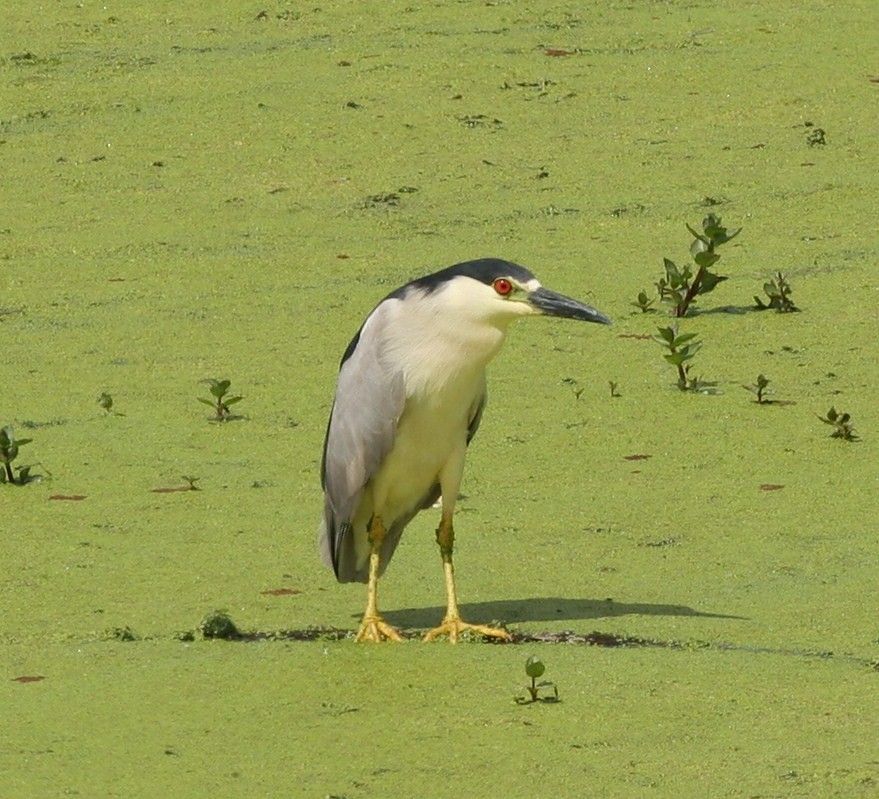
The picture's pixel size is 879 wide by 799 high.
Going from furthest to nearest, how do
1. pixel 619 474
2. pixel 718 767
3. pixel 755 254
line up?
pixel 755 254 → pixel 619 474 → pixel 718 767

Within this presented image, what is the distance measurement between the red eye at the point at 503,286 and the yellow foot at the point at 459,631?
75cm

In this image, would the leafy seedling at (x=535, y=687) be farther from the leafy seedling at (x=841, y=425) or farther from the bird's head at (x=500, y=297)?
the leafy seedling at (x=841, y=425)

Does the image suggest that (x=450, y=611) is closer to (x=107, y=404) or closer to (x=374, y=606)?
(x=374, y=606)

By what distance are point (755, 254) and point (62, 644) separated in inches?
155

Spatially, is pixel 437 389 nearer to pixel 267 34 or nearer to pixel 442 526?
pixel 442 526

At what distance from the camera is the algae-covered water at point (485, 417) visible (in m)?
3.99

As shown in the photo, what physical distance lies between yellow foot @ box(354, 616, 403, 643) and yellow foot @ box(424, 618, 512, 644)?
0.08 meters

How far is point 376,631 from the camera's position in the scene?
4.70 meters

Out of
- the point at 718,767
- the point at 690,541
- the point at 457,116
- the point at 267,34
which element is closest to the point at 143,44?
the point at 267,34

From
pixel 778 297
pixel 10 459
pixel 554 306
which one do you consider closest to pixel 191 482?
pixel 10 459

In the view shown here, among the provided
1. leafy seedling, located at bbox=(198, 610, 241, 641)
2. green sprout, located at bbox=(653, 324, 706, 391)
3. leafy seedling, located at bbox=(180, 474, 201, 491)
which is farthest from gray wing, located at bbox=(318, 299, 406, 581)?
green sprout, located at bbox=(653, 324, 706, 391)

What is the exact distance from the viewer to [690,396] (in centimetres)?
643

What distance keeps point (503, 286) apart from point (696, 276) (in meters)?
2.51

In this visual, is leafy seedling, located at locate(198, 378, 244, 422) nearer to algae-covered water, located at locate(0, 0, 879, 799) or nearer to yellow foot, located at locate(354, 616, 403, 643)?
algae-covered water, located at locate(0, 0, 879, 799)
